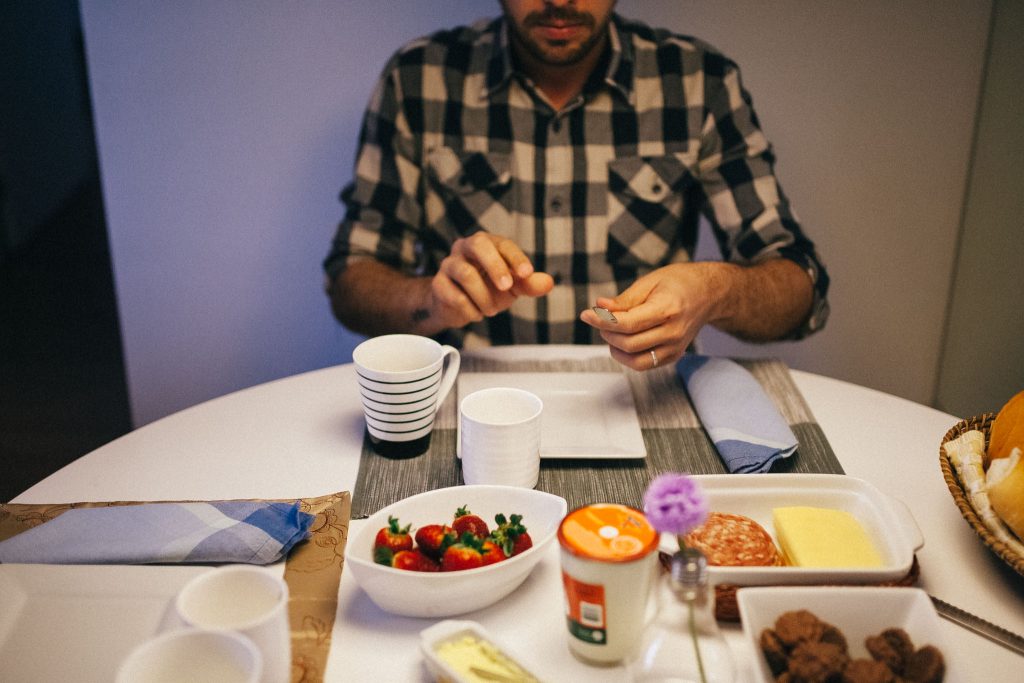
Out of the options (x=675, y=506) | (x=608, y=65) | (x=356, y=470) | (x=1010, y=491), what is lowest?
(x=356, y=470)

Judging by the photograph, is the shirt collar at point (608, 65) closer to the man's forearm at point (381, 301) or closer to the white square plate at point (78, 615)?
the man's forearm at point (381, 301)

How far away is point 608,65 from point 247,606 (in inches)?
51.0

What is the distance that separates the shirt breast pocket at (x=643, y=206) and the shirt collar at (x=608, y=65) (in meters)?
0.14

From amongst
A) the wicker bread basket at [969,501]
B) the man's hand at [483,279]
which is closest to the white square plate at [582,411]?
the man's hand at [483,279]

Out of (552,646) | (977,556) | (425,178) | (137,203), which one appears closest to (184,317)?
(137,203)

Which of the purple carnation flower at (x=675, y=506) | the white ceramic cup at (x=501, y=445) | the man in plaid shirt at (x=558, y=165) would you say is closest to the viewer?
the purple carnation flower at (x=675, y=506)

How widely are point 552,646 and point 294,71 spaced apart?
1.64 m

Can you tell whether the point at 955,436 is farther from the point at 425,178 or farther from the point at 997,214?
the point at 997,214

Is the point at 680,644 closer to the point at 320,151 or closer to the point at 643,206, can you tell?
the point at 643,206

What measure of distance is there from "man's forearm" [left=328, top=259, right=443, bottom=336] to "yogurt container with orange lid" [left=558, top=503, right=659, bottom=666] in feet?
2.35

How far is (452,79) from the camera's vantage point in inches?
66.3

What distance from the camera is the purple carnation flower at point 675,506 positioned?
23.1 inches

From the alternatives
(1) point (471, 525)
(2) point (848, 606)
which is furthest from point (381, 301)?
(2) point (848, 606)

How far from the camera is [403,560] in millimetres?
754
